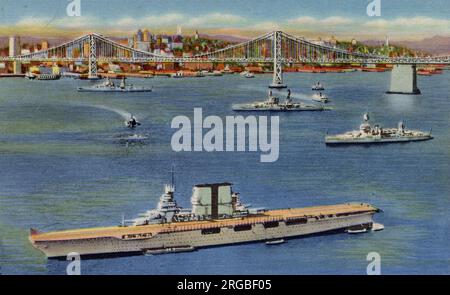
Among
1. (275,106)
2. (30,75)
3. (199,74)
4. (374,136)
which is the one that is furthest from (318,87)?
(30,75)

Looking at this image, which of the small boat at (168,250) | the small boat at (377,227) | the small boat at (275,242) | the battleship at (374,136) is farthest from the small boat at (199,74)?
the small boat at (377,227)

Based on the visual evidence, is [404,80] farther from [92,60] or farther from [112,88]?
[92,60]

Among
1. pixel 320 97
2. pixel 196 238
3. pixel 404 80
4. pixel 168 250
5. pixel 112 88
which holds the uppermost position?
pixel 404 80

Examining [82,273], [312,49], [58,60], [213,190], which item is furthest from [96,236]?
[312,49]

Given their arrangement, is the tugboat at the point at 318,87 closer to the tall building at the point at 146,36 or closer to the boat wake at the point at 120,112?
the tall building at the point at 146,36

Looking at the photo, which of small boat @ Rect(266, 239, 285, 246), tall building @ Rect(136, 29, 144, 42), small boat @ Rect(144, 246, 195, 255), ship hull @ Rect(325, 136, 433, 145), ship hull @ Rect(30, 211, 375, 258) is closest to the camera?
ship hull @ Rect(30, 211, 375, 258)

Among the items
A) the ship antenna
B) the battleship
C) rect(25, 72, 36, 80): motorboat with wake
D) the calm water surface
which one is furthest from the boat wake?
the battleship

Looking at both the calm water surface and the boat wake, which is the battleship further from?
the boat wake
